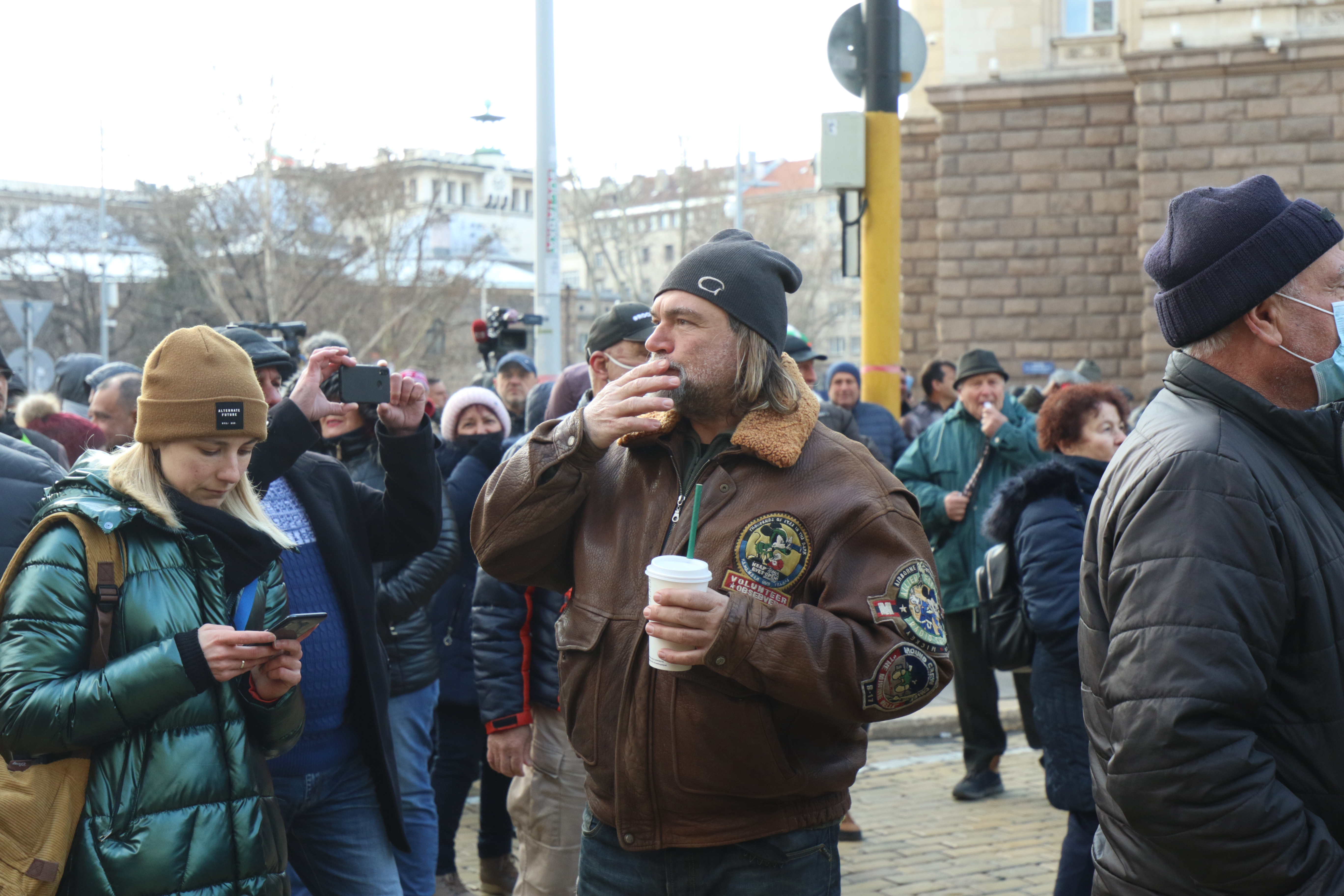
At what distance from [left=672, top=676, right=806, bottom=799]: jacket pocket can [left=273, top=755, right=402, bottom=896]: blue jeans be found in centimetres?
145

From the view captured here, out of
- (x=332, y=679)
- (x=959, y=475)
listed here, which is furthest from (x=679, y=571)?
(x=959, y=475)

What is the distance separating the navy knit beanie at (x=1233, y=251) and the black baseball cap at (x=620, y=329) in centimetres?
227

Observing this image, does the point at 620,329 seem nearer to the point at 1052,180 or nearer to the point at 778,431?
the point at 778,431

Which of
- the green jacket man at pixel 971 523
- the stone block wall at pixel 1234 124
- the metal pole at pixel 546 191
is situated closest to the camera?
the green jacket man at pixel 971 523

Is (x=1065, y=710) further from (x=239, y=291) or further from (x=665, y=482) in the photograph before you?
(x=239, y=291)

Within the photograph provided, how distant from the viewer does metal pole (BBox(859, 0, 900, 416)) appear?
7.44 metres

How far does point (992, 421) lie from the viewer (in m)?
7.07

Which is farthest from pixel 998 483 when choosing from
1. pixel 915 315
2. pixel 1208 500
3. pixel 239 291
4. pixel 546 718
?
pixel 239 291

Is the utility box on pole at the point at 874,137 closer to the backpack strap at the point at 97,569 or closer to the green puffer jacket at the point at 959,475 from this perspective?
the green puffer jacket at the point at 959,475

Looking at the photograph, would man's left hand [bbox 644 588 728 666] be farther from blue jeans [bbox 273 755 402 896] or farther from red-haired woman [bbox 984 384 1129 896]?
red-haired woman [bbox 984 384 1129 896]

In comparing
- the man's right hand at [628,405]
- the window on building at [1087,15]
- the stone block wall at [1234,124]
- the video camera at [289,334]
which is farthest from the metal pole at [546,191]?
the window on building at [1087,15]

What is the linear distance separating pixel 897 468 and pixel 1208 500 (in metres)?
5.31

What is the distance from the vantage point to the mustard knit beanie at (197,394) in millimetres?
3072

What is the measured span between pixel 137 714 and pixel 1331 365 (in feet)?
7.92
